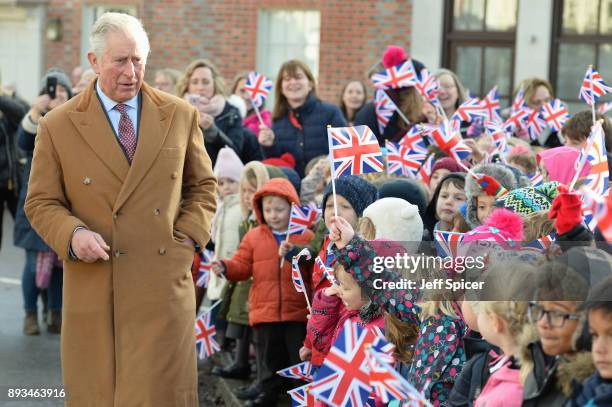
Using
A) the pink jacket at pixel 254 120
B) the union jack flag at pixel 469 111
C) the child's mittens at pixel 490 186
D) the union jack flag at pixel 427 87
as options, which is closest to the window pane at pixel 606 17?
the pink jacket at pixel 254 120

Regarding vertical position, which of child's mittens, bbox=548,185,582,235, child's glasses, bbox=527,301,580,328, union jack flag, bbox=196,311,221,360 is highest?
child's mittens, bbox=548,185,582,235

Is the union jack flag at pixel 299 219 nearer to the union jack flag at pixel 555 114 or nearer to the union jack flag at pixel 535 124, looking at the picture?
the union jack flag at pixel 555 114

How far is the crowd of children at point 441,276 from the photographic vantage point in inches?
135

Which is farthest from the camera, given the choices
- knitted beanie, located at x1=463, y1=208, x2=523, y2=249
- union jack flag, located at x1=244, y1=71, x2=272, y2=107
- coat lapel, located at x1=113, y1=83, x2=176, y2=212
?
union jack flag, located at x1=244, y1=71, x2=272, y2=107

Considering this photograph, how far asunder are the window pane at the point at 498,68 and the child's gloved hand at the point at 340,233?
11996 mm

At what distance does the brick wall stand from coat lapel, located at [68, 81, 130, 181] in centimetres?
1225

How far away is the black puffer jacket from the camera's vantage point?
9.77 metres

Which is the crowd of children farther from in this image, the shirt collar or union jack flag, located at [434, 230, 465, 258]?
the shirt collar

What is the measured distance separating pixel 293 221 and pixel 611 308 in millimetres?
3912

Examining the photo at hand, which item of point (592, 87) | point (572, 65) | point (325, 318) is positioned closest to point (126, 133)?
point (325, 318)

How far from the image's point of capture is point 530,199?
550 centimetres

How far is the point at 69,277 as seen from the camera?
489 centimetres

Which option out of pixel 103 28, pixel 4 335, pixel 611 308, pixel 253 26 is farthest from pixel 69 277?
pixel 253 26

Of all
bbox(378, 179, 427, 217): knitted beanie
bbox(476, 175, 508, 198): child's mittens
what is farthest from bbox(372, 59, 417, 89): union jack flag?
bbox(476, 175, 508, 198): child's mittens
